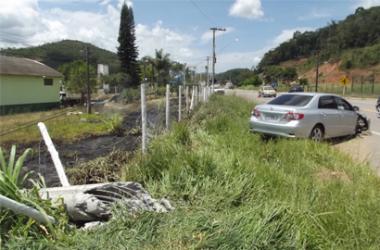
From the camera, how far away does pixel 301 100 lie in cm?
1110

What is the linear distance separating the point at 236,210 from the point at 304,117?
23.2 ft

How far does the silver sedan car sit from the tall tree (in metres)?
63.1

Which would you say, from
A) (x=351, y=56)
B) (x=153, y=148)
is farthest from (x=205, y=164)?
(x=351, y=56)

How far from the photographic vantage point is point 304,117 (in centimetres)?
1044

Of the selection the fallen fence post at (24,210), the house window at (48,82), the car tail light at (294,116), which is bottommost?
the fallen fence post at (24,210)

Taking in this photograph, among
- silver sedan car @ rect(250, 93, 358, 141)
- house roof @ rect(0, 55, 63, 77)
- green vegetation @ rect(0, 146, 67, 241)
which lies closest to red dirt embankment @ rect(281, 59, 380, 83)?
house roof @ rect(0, 55, 63, 77)

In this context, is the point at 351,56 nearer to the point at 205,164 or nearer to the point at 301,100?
the point at 301,100

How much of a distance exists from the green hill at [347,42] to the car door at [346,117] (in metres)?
87.1

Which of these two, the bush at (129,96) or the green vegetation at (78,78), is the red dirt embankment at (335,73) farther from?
the green vegetation at (78,78)

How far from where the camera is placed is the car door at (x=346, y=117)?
39.3ft

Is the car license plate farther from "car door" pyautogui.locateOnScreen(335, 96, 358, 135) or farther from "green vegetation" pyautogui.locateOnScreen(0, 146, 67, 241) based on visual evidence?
"green vegetation" pyautogui.locateOnScreen(0, 146, 67, 241)

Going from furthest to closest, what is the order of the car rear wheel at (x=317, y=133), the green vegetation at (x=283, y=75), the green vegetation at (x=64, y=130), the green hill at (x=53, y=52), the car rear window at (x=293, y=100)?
the green vegetation at (x=283, y=75)
the green hill at (x=53, y=52)
the green vegetation at (x=64, y=130)
the car rear window at (x=293, y=100)
the car rear wheel at (x=317, y=133)

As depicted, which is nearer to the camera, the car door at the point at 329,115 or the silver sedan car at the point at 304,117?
the silver sedan car at the point at 304,117

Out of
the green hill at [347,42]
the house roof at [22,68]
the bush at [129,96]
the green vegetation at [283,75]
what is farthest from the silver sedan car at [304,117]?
the green vegetation at [283,75]
